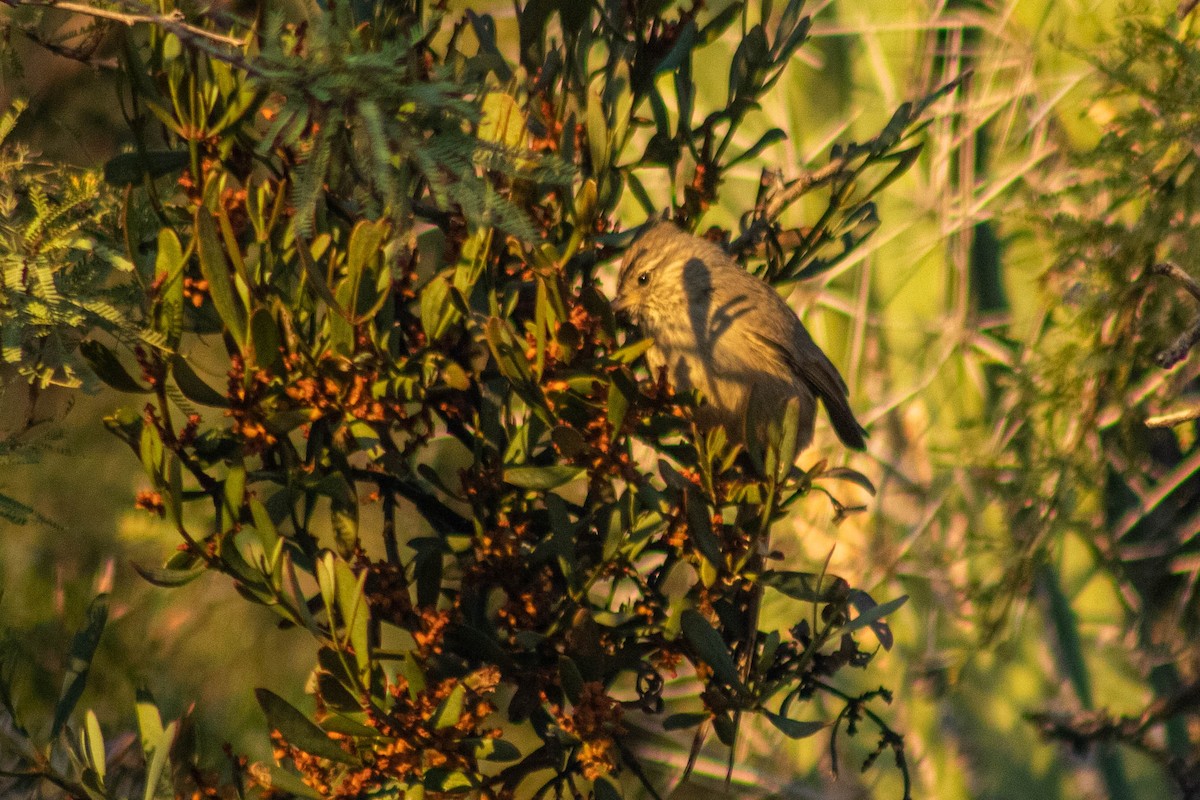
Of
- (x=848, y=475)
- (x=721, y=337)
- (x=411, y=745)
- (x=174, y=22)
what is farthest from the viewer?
(x=721, y=337)

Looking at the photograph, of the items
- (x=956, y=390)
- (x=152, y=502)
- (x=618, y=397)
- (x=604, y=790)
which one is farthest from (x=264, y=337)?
(x=956, y=390)

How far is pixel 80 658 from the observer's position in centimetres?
102

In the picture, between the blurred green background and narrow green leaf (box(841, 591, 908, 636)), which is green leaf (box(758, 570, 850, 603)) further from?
the blurred green background

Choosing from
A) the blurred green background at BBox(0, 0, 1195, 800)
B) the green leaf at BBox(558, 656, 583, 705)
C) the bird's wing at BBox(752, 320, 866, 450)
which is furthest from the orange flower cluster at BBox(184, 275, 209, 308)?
the blurred green background at BBox(0, 0, 1195, 800)

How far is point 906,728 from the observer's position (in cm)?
225

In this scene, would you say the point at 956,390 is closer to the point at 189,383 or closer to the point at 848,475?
the point at 848,475

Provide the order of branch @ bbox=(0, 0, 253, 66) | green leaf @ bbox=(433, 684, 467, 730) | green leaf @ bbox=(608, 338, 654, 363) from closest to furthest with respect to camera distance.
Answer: branch @ bbox=(0, 0, 253, 66), green leaf @ bbox=(433, 684, 467, 730), green leaf @ bbox=(608, 338, 654, 363)

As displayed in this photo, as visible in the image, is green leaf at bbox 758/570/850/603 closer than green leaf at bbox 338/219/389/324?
No

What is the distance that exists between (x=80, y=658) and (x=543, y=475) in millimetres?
430

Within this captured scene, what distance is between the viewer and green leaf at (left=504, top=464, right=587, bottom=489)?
987 millimetres

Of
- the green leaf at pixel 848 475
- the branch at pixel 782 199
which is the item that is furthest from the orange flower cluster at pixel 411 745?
the branch at pixel 782 199

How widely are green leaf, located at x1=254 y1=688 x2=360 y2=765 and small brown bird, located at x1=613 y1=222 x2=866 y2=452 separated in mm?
659

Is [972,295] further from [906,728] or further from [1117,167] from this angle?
[906,728]

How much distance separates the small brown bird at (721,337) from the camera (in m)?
1.60
